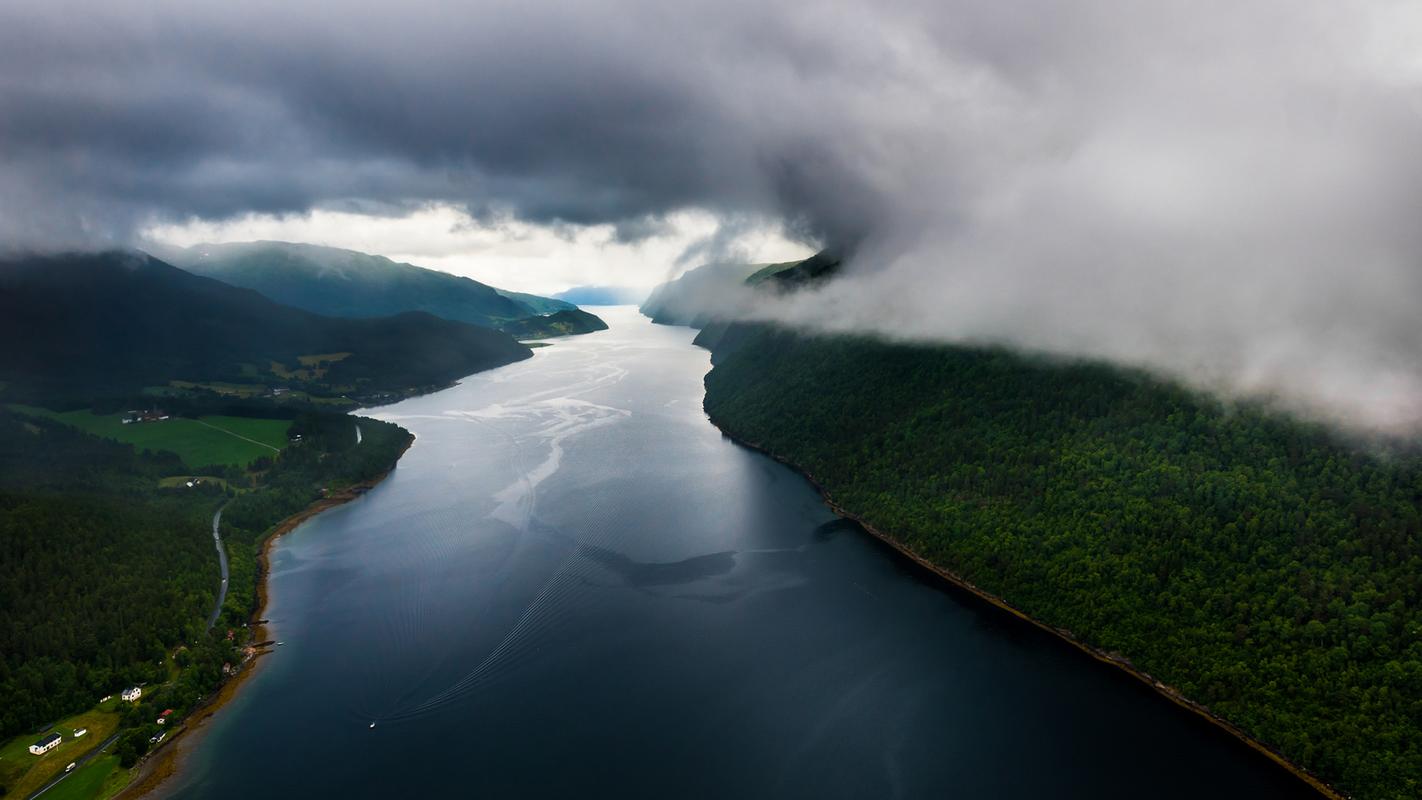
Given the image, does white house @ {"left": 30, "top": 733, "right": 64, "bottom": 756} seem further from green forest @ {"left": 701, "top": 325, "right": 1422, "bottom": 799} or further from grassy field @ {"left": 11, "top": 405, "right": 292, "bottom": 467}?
green forest @ {"left": 701, "top": 325, "right": 1422, "bottom": 799}

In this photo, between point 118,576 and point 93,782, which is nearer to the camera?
point 93,782

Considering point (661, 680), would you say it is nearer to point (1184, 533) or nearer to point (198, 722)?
point (198, 722)

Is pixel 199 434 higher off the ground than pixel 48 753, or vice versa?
pixel 199 434

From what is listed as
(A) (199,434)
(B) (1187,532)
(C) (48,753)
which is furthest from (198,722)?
(A) (199,434)

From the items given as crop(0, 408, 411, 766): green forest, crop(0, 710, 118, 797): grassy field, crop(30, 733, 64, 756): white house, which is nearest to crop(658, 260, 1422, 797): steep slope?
crop(0, 408, 411, 766): green forest

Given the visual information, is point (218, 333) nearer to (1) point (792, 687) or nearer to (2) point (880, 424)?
(2) point (880, 424)

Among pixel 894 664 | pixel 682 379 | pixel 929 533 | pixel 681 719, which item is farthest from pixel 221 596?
pixel 682 379
